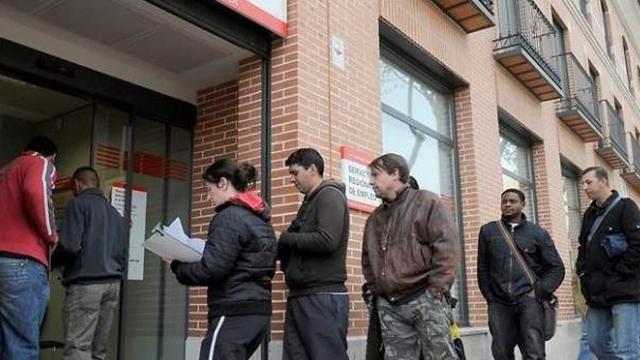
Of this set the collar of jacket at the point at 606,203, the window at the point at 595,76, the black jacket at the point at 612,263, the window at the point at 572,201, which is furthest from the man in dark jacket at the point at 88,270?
the window at the point at 595,76

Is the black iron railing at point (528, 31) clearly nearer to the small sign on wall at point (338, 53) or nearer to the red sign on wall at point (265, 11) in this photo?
the small sign on wall at point (338, 53)

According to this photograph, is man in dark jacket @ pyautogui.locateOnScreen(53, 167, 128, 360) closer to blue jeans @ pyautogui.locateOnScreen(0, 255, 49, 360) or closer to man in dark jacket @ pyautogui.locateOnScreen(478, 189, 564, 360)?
blue jeans @ pyautogui.locateOnScreen(0, 255, 49, 360)

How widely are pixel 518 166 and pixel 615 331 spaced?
6.20 m

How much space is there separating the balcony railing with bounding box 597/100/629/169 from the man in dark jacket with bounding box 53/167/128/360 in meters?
13.2

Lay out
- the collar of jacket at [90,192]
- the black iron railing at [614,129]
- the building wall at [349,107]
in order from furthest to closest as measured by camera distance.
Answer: the black iron railing at [614,129] < the building wall at [349,107] < the collar of jacket at [90,192]

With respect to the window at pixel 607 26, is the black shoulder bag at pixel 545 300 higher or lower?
lower

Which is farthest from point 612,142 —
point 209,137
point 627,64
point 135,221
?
point 135,221

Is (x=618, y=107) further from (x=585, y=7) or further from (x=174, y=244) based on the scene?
(x=174, y=244)

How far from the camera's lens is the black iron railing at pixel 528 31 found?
30.6 ft

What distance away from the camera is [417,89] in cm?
771

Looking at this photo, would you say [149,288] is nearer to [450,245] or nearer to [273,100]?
[273,100]

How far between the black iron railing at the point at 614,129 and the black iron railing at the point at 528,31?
211 inches

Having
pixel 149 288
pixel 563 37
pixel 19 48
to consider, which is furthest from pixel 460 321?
pixel 563 37

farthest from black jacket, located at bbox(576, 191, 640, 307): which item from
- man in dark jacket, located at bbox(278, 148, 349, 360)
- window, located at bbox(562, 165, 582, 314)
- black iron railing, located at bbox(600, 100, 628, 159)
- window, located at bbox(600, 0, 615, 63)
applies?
window, located at bbox(600, 0, 615, 63)
